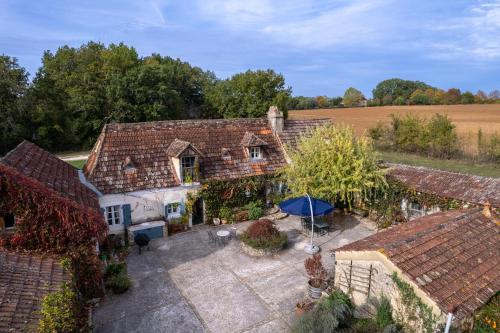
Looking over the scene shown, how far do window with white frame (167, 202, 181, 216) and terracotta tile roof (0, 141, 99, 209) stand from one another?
4159 mm

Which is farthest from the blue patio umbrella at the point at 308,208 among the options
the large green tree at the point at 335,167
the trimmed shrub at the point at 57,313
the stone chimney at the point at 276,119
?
the trimmed shrub at the point at 57,313

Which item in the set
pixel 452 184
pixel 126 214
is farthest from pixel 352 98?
pixel 126 214

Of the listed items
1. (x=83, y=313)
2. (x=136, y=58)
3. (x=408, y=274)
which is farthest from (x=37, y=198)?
(x=136, y=58)

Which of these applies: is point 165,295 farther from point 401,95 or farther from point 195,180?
point 401,95

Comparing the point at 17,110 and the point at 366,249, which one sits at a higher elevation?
the point at 17,110

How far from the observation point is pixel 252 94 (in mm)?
54094

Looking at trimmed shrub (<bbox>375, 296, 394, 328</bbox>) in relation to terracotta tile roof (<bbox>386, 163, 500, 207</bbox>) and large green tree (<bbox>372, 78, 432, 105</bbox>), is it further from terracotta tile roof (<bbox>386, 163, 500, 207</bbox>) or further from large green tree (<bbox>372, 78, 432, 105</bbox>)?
large green tree (<bbox>372, 78, 432, 105</bbox>)

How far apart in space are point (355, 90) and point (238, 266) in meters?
90.9

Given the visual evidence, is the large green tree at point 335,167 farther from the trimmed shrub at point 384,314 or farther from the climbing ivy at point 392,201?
the trimmed shrub at point 384,314

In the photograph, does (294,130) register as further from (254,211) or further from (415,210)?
(415,210)


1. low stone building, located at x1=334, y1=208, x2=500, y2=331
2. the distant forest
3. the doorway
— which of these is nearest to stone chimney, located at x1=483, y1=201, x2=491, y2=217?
low stone building, located at x1=334, y1=208, x2=500, y2=331

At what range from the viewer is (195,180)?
764 inches

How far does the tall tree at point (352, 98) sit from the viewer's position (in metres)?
91.5

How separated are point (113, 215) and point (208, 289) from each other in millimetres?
7611
